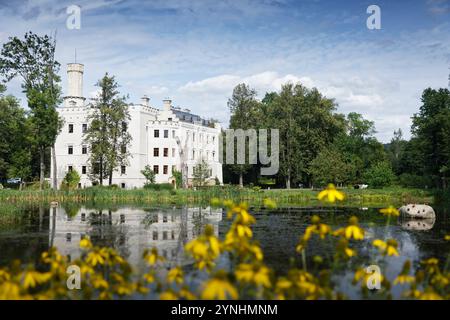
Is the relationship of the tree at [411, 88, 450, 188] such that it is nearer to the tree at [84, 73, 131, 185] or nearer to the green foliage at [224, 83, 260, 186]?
the green foliage at [224, 83, 260, 186]

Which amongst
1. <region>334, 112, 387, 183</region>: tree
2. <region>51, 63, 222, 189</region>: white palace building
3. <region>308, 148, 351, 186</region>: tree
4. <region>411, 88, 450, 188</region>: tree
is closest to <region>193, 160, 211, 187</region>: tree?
<region>51, 63, 222, 189</region>: white palace building

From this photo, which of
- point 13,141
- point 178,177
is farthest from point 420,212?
point 13,141

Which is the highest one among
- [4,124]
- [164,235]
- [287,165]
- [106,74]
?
[106,74]

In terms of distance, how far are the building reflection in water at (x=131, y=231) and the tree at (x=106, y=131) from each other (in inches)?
986

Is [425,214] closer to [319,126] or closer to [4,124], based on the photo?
[319,126]

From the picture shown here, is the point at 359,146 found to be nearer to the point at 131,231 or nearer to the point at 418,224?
the point at 418,224

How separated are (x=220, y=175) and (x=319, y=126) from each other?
55.6ft

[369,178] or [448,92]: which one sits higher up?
[448,92]

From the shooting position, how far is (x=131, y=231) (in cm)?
2200

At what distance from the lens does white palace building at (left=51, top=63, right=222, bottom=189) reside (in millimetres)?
65250

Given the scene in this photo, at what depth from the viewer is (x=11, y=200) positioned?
4109cm

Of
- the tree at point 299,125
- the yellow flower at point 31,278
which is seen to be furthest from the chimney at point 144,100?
the yellow flower at point 31,278

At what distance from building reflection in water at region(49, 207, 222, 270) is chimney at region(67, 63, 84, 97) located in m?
39.4
